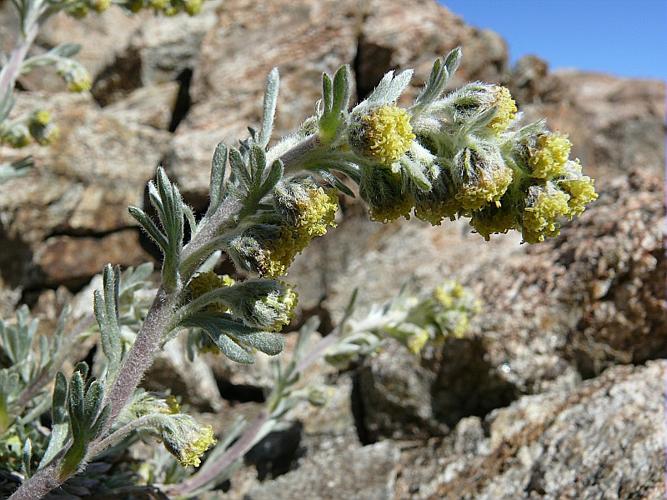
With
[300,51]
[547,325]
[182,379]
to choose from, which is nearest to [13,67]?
[182,379]

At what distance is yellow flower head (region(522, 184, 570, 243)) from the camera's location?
230 centimetres

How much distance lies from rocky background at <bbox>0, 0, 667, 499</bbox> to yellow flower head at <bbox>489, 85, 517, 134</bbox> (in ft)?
6.70

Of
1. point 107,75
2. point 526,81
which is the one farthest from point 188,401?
point 526,81

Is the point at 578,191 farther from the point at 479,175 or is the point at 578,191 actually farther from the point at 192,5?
the point at 192,5

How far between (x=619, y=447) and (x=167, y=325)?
8.54 ft

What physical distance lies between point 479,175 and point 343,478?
291 centimetres

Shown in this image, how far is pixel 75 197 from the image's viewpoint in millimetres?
7215

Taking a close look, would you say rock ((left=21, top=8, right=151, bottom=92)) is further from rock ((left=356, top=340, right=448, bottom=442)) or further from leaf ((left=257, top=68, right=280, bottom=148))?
leaf ((left=257, top=68, right=280, bottom=148))

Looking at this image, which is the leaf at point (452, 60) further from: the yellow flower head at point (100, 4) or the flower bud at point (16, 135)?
the flower bud at point (16, 135)

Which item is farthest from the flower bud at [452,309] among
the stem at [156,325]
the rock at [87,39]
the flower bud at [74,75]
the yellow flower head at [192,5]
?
the rock at [87,39]

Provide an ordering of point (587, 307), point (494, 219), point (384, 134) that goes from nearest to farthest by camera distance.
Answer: point (384, 134) < point (494, 219) < point (587, 307)

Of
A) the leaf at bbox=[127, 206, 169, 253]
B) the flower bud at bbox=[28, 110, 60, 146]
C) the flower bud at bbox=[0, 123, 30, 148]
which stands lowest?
the leaf at bbox=[127, 206, 169, 253]

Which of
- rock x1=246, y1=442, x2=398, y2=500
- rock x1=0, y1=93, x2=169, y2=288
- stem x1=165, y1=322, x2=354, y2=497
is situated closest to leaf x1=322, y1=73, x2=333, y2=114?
stem x1=165, y1=322, x2=354, y2=497

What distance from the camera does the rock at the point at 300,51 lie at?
7.93 meters
